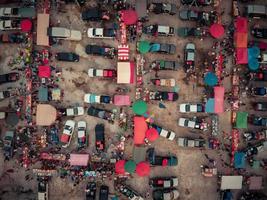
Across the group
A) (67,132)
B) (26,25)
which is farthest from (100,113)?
(26,25)

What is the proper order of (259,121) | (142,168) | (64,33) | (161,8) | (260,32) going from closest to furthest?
(64,33) → (142,168) → (161,8) → (259,121) → (260,32)

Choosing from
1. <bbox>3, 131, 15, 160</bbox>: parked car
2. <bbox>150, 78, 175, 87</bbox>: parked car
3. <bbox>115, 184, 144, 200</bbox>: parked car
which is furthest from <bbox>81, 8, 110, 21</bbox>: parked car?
<bbox>115, 184, 144, 200</bbox>: parked car

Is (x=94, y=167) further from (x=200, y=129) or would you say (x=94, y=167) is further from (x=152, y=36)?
(x=152, y=36)

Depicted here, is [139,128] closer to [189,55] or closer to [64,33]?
[189,55]

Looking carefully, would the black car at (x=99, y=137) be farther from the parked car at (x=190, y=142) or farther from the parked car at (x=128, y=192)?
the parked car at (x=190, y=142)

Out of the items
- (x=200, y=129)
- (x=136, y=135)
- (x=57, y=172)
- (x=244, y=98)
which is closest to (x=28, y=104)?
(x=57, y=172)

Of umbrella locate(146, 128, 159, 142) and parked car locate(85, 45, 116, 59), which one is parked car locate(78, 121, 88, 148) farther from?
parked car locate(85, 45, 116, 59)
